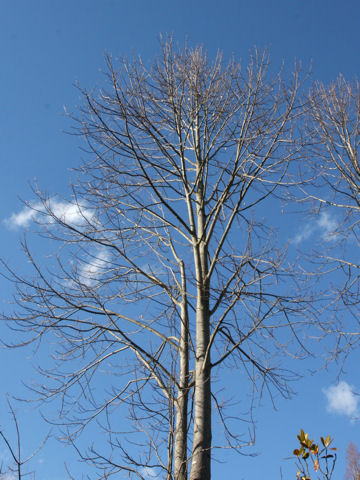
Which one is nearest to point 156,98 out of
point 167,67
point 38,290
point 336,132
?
point 167,67

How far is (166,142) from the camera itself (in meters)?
4.34

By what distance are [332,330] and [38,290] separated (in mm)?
3030

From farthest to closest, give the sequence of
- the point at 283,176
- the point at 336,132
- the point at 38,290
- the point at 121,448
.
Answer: the point at 336,132 < the point at 283,176 < the point at 38,290 < the point at 121,448

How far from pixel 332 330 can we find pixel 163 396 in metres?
2.44

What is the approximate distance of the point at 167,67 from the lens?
457 cm

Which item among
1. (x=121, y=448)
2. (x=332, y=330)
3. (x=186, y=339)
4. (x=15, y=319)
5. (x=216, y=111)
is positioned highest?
(x=216, y=111)

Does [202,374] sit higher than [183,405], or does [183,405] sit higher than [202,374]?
[202,374]

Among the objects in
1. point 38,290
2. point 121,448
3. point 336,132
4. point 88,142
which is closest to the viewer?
point 121,448

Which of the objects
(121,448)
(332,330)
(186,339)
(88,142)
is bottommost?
(121,448)

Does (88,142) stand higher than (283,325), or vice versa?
(88,142)

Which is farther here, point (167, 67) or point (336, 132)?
point (336, 132)

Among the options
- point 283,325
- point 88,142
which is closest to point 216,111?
point 88,142

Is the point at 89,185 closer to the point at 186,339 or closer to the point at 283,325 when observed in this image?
the point at 186,339

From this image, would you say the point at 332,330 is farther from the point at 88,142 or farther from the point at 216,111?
the point at 88,142
